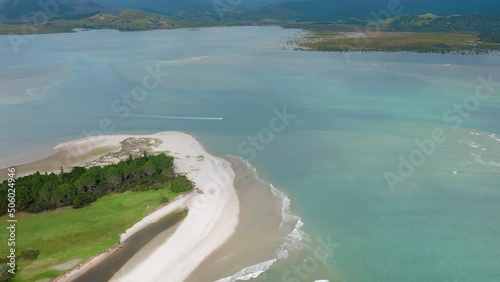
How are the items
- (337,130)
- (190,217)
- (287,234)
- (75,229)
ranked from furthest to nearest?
(337,130)
(190,217)
(287,234)
(75,229)

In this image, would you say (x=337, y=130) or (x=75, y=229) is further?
(x=337, y=130)

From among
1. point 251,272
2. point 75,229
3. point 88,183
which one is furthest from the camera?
point 88,183

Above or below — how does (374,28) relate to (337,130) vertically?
above

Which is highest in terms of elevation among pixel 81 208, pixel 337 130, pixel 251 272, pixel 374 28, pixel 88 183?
pixel 374 28

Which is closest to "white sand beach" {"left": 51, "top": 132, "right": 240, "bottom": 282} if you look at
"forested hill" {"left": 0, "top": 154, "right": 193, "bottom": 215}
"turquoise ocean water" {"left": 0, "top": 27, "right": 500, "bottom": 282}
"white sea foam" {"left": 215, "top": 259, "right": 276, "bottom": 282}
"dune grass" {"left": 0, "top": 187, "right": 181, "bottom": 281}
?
"dune grass" {"left": 0, "top": 187, "right": 181, "bottom": 281}

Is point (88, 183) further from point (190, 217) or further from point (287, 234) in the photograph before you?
point (287, 234)

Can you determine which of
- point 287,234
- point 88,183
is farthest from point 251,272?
point 88,183

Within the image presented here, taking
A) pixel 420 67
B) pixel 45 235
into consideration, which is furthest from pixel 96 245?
pixel 420 67
